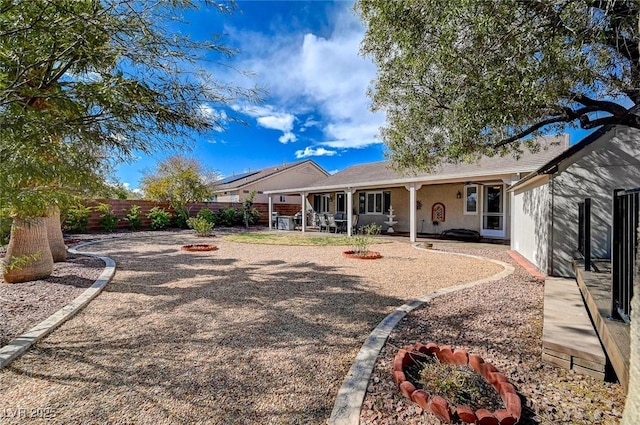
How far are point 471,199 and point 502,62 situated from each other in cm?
1063

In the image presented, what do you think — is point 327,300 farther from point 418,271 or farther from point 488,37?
point 488,37

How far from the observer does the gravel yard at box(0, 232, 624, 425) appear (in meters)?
2.37

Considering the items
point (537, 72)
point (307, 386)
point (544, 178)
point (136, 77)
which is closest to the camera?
point (307, 386)

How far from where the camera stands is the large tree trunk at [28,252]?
571 cm

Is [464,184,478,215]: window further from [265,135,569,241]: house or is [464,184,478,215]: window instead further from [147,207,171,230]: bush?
[147,207,171,230]: bush

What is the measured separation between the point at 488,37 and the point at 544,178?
143 inches

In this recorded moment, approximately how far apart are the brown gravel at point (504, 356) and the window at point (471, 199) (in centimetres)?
913

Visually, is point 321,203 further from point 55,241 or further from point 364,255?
point 55,241

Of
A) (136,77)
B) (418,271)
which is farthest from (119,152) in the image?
(418,271)

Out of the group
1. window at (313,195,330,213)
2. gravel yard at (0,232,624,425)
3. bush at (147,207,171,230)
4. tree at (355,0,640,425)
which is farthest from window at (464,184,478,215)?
bush at (147,207,171,230)

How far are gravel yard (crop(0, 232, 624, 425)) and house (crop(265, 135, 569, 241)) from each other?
5572 mm

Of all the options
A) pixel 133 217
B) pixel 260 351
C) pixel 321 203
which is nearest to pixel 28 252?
pixel 260 351

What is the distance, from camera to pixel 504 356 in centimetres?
308

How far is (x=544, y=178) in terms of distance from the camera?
21.2ft
